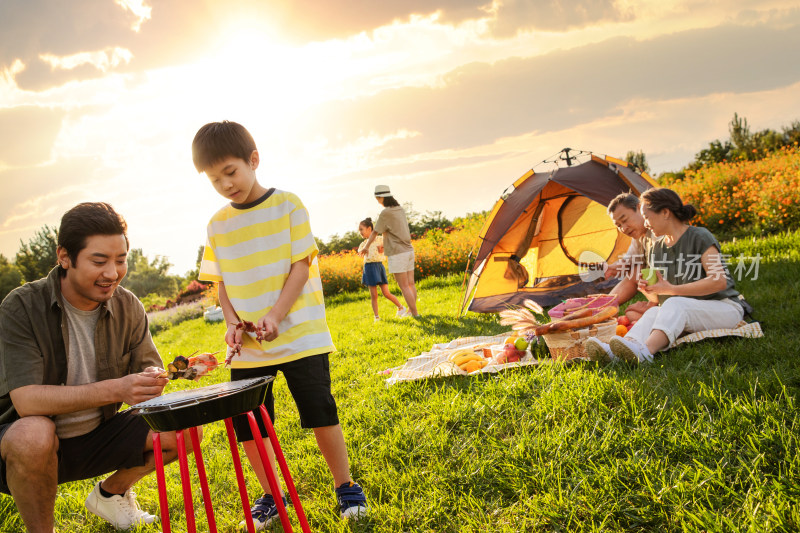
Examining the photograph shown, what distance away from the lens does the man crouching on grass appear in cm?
208

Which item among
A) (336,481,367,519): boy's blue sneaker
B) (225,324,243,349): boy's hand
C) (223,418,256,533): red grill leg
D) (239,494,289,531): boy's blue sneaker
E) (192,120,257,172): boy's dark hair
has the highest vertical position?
(192,120,257,172): boy's dark hair

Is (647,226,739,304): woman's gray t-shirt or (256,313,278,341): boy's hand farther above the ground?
(256,313,278,341): boy's hand

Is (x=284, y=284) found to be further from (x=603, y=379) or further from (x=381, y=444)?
(x=603, y=379)

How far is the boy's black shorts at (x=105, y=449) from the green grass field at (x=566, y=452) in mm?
483

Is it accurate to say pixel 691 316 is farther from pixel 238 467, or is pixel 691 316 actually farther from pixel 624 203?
pixel 238 467

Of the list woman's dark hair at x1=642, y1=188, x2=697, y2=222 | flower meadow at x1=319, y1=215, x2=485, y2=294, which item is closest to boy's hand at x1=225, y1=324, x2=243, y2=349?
woman's dark hair at x1=642, y1=188, x2=697, y2=222

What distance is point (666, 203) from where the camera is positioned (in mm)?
3939

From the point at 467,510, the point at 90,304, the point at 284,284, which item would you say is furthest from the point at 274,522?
the point at 90,304

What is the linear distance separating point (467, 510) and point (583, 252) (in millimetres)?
5974

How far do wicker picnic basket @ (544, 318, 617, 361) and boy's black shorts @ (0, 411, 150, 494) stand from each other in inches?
105

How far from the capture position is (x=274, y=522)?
96.7 inches

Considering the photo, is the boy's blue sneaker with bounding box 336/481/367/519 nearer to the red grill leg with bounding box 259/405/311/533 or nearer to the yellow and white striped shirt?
the red grill leg with bounding box 259/405/311/533

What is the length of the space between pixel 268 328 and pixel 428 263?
985cm

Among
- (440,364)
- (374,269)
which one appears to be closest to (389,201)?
(374,269)
